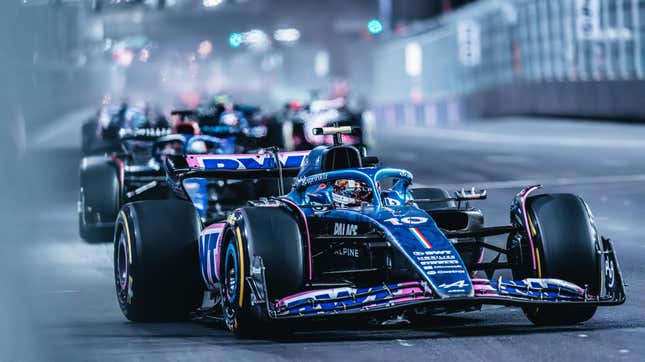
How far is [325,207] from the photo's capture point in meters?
10.6

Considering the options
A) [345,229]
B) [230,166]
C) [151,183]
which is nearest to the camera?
[345,229]

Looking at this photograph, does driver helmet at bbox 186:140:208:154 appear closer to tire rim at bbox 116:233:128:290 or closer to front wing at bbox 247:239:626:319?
tire rim at bbox 116:233:128:290

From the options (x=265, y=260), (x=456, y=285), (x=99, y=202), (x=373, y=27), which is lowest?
(x=99, y=202)

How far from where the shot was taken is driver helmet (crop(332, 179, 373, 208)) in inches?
420

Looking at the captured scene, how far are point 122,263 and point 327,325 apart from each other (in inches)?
80.0

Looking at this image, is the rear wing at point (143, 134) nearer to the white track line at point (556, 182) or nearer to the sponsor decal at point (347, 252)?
the white track line at point (556, 182)

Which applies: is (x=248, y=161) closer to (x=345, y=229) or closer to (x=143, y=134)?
(x=345, y=229)

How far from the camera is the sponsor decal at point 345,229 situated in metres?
9.88

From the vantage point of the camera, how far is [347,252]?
10.1m

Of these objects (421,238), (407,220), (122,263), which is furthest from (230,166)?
(421,238)

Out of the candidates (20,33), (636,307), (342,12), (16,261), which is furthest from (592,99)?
(342,12)

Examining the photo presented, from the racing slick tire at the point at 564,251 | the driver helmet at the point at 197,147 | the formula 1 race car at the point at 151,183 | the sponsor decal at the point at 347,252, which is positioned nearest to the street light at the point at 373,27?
the formula 1 race car at the point at 151,183

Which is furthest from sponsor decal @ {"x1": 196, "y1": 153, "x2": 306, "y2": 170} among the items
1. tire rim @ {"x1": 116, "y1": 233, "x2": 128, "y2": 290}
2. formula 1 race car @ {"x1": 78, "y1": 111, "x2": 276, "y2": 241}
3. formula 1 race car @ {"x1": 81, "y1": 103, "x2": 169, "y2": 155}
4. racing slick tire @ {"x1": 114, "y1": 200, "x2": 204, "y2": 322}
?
formula 1 race car @ {"x1": 81, "y1": 103, "x2": 169, "y2": 155}

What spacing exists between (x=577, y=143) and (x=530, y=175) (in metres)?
9.35
